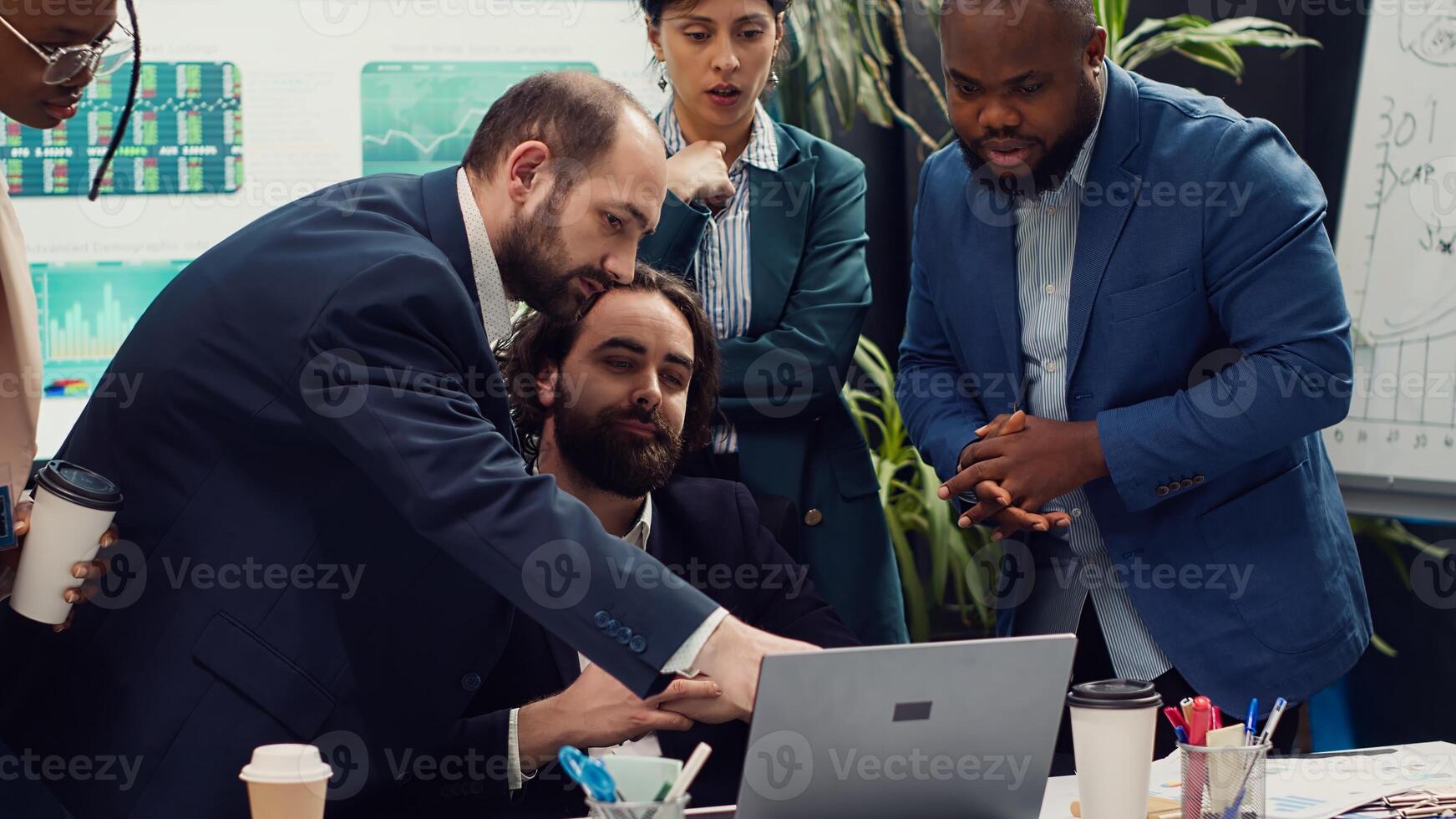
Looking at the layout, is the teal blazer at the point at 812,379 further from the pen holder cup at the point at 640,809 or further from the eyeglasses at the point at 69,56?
the pen holder cup at the point at 640,809

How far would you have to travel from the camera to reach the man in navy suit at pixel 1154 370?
7.23ft

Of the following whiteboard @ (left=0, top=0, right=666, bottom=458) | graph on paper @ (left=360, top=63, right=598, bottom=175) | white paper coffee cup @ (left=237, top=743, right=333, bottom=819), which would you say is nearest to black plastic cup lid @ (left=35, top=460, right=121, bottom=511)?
white paper coffee cup @ (left=237, top=743, right=333, bottom=819)

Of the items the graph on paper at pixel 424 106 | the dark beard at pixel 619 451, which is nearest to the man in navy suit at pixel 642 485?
the dark beard at pixel 619 451

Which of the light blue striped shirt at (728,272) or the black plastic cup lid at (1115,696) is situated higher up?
the light blue striped shirt at (728,272)

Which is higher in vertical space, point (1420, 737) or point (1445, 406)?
point (1445, 406)

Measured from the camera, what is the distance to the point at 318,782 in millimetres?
1330

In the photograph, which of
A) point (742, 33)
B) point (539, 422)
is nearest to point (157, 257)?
point (539, 422)

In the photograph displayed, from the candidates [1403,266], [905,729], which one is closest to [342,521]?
[905,729]

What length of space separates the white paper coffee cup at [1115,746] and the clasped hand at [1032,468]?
0.70m

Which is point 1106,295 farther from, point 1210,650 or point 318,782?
point 318,782

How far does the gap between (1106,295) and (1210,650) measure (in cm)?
Result: 59

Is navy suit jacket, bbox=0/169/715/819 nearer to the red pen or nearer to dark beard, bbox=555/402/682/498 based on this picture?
the red pen

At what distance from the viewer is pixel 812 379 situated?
2.64 meters

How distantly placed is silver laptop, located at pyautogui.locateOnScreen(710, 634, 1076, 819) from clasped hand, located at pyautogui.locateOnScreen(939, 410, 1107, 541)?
0.81 m
